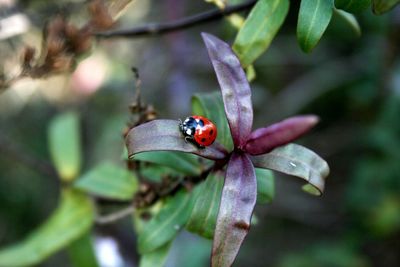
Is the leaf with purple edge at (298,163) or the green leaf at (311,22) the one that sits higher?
the green leaf at (311,22)

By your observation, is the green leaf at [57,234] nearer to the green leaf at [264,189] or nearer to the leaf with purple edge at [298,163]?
the green leaf at [264,189]

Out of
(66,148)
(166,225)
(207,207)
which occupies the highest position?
(207,207)

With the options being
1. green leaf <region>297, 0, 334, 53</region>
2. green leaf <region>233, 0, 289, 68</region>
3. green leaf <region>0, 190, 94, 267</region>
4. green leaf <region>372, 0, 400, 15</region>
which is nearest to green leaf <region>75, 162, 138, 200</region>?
green leaf <region>0, 190, 94, 267</region>

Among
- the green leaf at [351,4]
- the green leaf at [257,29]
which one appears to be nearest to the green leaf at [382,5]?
the green leaf at [351,4]

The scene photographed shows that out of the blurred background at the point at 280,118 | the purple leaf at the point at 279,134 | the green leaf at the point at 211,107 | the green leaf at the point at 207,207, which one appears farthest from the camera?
the blurred background at the point at 280,118

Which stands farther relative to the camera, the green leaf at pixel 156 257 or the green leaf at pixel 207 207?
the green leaf at pixel 156 257

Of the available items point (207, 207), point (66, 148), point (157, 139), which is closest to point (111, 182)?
point (66, 148)

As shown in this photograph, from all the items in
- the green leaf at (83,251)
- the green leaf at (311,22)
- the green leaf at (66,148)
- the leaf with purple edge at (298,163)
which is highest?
the green leaf at (311,22)

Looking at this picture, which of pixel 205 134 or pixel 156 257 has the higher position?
pixel 205 134

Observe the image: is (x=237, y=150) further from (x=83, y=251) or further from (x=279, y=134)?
(x=83, y=251)
